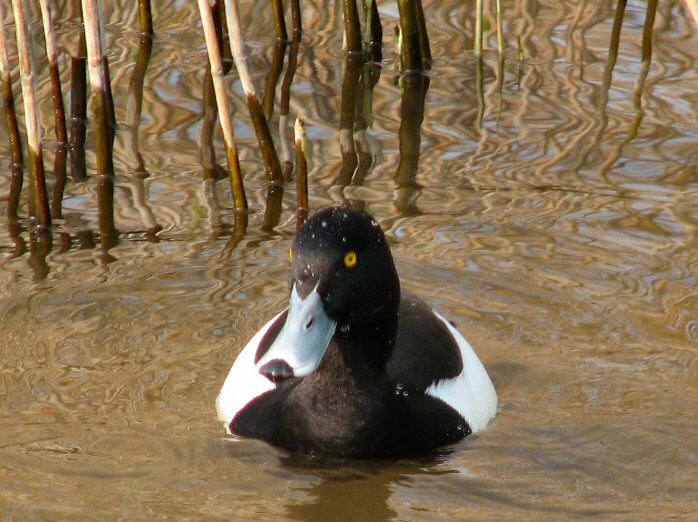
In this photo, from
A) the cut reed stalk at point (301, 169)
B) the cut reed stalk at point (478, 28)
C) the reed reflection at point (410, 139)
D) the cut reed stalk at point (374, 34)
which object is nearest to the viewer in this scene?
the cut reed stalk at point (301, 169)

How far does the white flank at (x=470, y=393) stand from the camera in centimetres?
460

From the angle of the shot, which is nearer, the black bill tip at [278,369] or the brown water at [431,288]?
the black bill tip at [278,369]

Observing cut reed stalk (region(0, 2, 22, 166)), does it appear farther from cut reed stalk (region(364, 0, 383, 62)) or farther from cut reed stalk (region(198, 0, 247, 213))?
cut reed stalk (region(364, 0, 383, 62))

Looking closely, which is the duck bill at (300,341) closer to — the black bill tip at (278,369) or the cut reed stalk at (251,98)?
the black bill tip at (278,369)

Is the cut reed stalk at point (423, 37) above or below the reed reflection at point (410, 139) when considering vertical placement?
above

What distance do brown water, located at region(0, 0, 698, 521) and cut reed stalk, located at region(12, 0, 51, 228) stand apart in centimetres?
19

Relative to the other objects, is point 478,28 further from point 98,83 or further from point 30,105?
point 30,105

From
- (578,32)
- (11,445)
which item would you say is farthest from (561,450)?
(578,32)

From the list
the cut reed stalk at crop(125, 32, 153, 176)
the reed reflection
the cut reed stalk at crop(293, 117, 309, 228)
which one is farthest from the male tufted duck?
the cut reed stalk at crop(125, 32, 153, 176)

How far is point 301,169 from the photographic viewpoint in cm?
579

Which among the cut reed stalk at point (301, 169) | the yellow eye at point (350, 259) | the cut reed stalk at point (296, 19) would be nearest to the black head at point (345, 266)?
the yellow eye at point (350, 259)

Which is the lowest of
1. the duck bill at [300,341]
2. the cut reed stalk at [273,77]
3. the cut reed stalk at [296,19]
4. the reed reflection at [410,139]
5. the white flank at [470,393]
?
the white flank at [470,393]

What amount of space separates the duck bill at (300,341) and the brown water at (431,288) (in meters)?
0.53

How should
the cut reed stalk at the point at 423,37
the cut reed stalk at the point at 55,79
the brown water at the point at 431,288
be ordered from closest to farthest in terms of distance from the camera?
the brown water at the point at 431,288, the cut reed stalk at the point at 55,79, the cut reed stalk at the point at 423,37
